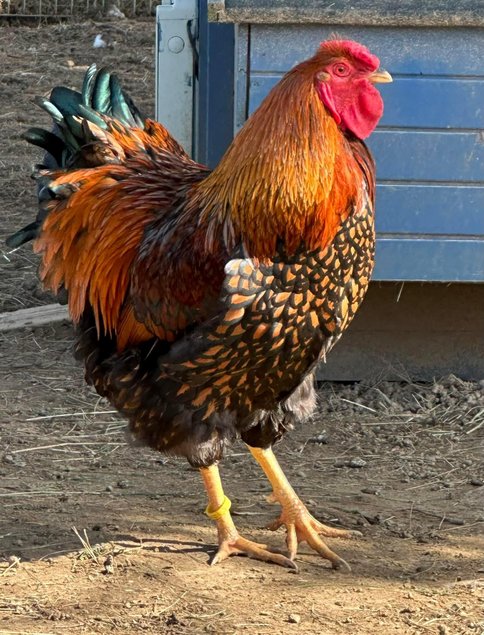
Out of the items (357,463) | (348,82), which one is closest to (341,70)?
(348,82)

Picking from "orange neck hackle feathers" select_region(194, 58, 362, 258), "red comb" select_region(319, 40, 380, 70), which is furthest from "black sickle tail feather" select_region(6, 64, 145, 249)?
"red comb" select_region(319, 40, 380, 70)

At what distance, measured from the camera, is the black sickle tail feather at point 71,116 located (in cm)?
447

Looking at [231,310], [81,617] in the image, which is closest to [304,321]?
[231,310]

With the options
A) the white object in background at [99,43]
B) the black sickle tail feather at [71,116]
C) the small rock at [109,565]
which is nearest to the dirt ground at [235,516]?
the small rock at [109,565]

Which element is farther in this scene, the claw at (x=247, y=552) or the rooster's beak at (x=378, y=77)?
the claw at (x=247, y=552)

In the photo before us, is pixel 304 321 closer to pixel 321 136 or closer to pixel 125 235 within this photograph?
pixel 321 136

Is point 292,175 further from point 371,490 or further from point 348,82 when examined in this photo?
point 371,490

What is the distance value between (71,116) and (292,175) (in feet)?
4.37

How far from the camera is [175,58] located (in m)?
5.96

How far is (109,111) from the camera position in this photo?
459 centimetres

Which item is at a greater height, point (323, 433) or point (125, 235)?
point (125, 235)

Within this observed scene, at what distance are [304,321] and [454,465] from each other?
68.6 inches

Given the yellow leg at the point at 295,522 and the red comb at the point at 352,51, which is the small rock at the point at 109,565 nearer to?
the yellow leg at the point at 295,522

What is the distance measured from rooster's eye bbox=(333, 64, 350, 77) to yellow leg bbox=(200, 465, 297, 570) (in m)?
1.58
